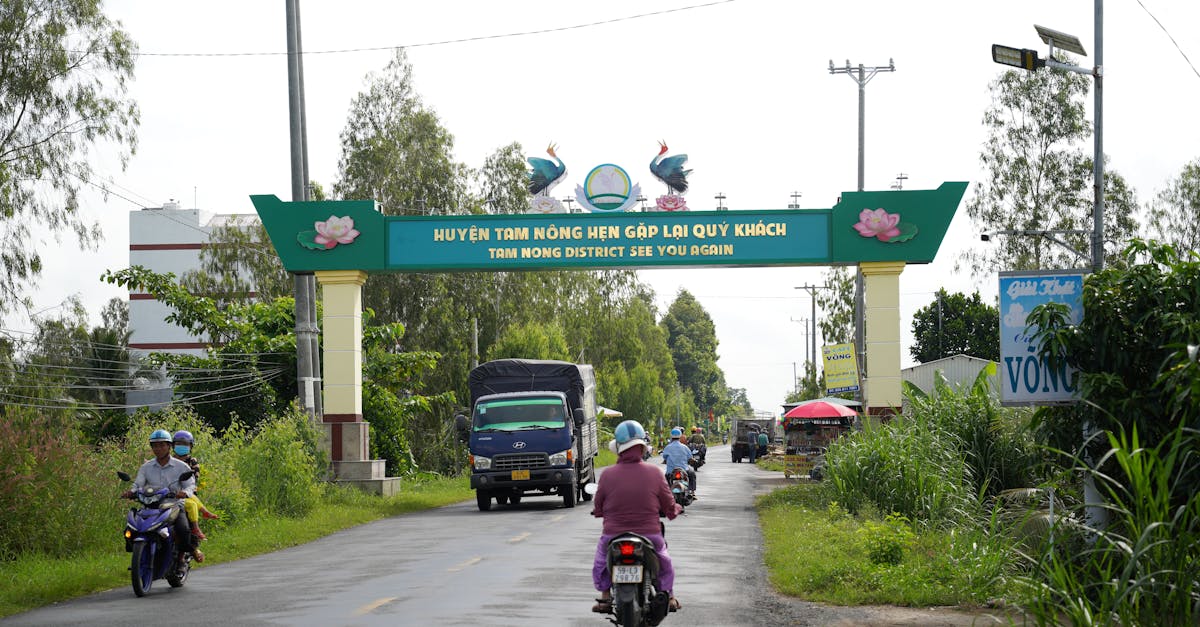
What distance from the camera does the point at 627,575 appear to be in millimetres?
9750

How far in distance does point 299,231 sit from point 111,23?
11.5 metres

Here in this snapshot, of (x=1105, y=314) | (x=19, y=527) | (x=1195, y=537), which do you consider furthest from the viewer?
(x=19, y=527)

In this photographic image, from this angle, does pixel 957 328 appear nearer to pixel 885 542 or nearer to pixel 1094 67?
pixel 1094 67

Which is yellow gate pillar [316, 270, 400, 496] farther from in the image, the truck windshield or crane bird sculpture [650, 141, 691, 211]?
crane bird sculpture [650, 141, 691, 211]

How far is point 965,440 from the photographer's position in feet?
68.9

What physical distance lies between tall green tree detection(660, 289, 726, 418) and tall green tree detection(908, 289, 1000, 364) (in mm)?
91433

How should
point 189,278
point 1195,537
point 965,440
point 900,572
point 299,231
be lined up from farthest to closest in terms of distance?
point 189,278, point 299,231, point 965,440, point 900,572, point 1195,537

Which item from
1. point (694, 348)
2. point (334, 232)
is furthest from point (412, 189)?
point (694, 348)

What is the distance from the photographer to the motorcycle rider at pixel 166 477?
47.4 feet

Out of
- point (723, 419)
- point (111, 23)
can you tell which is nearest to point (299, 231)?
point (111, 23)

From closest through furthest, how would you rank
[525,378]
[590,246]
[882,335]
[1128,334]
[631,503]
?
[631,503] → [1128,334] → [590,246] → [882,335] → [525,378]

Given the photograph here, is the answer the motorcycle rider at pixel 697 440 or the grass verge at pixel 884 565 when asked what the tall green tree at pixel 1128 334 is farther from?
the motorcycle rider at pixel 697 440

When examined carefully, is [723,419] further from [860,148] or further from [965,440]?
[965,440]

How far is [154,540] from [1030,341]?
914cm
